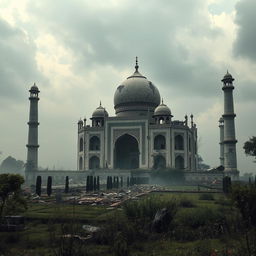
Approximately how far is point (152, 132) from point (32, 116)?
14.6m

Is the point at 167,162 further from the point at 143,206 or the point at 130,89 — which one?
the point at 143,206

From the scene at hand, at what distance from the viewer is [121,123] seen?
42.8 m

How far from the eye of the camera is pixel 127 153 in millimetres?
45656

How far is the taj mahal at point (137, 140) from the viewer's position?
38.8 meters

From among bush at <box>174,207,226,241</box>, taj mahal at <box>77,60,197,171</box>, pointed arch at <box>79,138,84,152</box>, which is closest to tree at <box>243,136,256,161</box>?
taj mahal at <box>77,60,197,171</box>

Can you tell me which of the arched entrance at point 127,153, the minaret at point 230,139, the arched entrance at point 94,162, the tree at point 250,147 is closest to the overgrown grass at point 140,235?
the tree at point 250,147

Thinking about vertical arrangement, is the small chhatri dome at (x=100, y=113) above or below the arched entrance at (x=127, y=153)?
above

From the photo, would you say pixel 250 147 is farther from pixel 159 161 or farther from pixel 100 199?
pixel 100 199

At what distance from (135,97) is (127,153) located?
7528 millimetres

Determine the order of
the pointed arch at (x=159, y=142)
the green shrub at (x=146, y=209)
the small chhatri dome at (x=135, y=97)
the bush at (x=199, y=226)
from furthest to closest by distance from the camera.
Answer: the small chhatri dome at (x=135, y=97)
the pointed arch at (x=159, y=142)
the green shrub at (x=146, y=209)
the bush at (x=199, y=226)

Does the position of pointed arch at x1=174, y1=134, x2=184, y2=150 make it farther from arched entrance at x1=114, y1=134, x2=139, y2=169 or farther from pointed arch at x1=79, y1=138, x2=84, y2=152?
pointed arch at x1=79, y1=138, x2=84, y2=152

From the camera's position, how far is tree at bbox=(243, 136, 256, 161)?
33.2 m

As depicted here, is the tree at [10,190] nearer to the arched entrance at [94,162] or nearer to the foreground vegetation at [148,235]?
the foreground vegetation at [148,235]

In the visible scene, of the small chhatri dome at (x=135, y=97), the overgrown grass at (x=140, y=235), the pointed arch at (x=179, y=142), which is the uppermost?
the small chhatri dome at (x=135, y=97)
